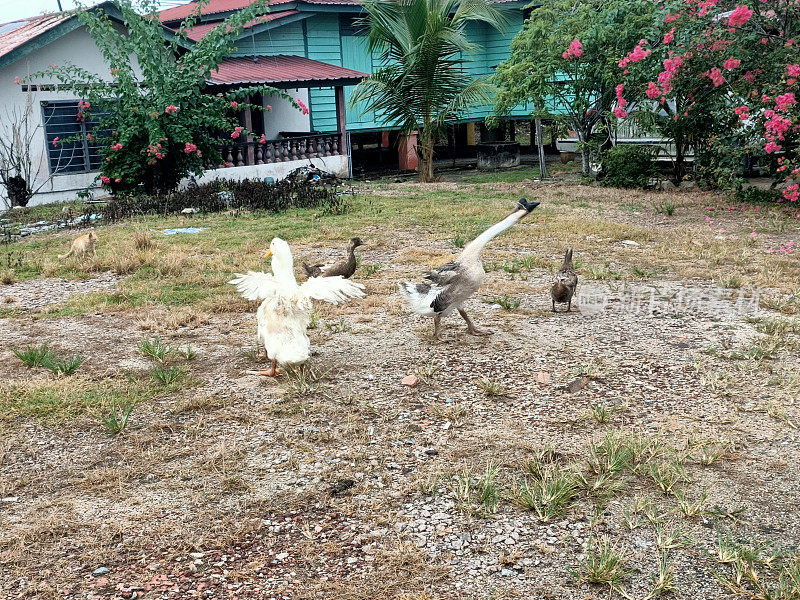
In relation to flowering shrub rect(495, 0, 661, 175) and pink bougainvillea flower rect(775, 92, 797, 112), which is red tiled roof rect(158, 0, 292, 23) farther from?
pink bougainvillea flower rect(775, 92, 797, 112)

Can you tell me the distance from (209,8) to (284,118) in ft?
13.1

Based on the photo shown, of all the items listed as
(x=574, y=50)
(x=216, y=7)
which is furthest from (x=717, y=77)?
(x=216, y=7)

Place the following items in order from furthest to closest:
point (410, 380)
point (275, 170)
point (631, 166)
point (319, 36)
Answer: point (319, 36) < point (275, 170) < point (631, 166) < point (410, 380)

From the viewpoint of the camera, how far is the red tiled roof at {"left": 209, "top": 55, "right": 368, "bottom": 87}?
17797mm

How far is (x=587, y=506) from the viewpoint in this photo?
3.84 m

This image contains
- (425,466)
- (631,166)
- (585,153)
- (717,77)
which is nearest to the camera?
(425,466)

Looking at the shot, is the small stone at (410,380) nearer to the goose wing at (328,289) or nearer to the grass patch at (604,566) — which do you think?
the goose wing at (328,289)

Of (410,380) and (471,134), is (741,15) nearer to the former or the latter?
(410,380)

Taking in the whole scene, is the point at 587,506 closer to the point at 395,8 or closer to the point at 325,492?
the point at 325,492

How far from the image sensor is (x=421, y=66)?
56.9 feet

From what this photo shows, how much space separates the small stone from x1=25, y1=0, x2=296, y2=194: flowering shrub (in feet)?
35.2

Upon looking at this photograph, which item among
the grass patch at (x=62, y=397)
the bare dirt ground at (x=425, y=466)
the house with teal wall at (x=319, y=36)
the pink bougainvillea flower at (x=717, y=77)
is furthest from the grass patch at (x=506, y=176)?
the grass patch at (x=62, y=397)

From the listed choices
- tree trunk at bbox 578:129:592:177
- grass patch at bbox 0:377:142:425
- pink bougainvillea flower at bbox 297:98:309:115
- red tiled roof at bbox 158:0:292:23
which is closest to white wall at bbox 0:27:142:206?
red tiled roof at bbox 158:0:292:23

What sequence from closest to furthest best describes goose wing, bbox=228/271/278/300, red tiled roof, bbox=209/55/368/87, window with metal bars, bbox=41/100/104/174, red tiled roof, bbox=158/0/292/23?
goose wing, bbox=228/271/278/300 < window with metal bars, bbox=41/100/104/174 < red tiled roof, bbox=209/55/368/87 < red tiled roof, bbox=158/0/292/23
